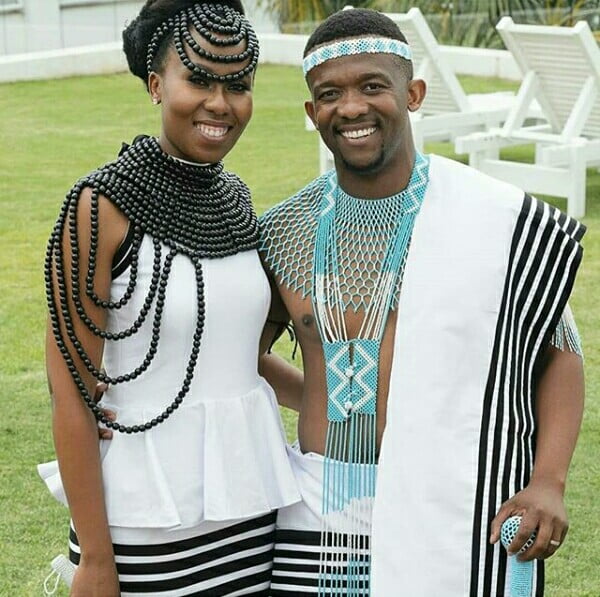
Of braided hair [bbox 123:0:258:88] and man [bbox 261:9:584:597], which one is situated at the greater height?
braided hair [bbox 123:0:258:88]

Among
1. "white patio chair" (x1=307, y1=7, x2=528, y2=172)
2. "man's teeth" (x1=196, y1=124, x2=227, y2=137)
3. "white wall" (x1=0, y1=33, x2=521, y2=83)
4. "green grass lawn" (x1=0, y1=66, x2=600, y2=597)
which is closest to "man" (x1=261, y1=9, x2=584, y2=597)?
"man's teeth" (x1=196, y1=124, x2=227, y2=137)

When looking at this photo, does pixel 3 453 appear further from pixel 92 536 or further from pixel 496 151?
pixel 496 151

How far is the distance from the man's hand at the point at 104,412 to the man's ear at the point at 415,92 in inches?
38.1

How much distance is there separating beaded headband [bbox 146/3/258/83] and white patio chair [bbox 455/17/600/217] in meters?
7.33

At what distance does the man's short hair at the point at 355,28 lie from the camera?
3236mm

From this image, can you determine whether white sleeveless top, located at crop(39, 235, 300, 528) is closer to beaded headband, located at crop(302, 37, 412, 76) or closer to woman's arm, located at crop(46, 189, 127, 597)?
woman's arm, located at crop(46, 189, 127, 597)

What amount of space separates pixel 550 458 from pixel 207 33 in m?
1.21

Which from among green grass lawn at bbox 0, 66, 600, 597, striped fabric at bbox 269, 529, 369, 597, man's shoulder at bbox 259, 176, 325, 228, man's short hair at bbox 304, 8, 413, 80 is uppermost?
man's short hair at bbox 304, 8, 413, 80

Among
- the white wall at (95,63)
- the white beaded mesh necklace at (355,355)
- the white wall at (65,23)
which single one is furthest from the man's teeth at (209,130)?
the white wall at (65,23)

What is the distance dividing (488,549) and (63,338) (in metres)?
1.03

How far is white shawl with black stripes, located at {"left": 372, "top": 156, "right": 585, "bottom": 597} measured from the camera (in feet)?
10.0

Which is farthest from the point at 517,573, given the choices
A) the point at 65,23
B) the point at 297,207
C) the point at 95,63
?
the point at 65,23

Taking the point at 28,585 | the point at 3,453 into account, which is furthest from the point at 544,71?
the point at 28,585

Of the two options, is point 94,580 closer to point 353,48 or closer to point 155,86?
point 155,86
